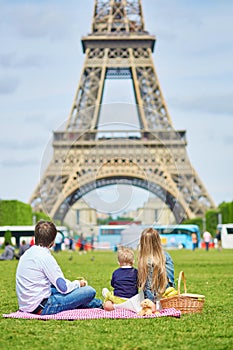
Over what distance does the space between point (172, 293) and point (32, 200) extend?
132ft

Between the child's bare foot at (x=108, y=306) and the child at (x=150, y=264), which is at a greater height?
the child at (x=150, y=264)

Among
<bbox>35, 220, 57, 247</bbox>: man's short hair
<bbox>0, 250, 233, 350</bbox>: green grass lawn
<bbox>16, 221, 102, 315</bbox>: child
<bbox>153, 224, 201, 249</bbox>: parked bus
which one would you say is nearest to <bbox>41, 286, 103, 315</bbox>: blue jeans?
<bbox>16, 221, 102, 315</bbox>: child

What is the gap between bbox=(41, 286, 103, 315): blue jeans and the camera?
732 cm

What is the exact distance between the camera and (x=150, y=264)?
7305 mm

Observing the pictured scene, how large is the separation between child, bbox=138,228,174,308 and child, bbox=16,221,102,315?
63 cm

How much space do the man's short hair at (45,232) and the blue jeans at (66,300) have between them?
56 centimetres

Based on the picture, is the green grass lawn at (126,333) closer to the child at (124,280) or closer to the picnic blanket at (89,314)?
the picnic blanket at (89,314)

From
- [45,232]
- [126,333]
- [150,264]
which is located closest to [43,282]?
[45,232]

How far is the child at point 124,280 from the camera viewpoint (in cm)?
759

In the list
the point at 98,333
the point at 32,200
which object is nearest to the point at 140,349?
the point at 98,333

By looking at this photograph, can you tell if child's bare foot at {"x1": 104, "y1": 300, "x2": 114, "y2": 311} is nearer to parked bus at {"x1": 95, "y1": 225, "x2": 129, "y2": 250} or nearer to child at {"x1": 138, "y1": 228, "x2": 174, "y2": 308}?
child at {"x1": 138, "y1": 228, "x2": 174, "y2": 308}

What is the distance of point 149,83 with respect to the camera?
51656mm

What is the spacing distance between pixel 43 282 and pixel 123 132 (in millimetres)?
43871

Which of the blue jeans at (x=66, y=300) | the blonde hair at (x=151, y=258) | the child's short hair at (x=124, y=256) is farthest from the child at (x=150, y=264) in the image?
the blue jeans at (x=66, y=300)
